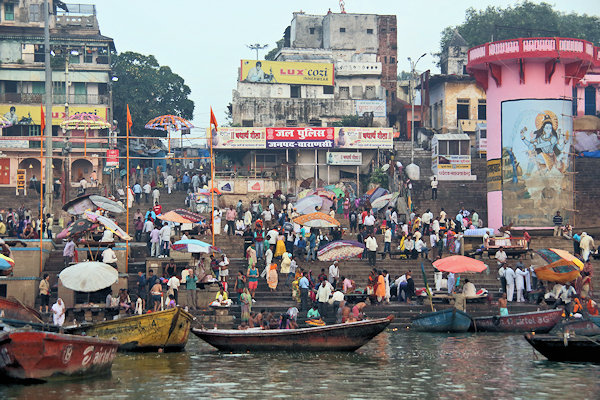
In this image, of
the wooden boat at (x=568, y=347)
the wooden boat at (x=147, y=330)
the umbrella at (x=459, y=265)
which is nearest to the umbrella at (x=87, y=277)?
the wooden boat at (x=147, y=330)

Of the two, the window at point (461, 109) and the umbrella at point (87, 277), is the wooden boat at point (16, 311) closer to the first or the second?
the umbrella at point (87, 277)

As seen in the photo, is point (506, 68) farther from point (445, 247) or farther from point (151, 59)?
point (151, 59)

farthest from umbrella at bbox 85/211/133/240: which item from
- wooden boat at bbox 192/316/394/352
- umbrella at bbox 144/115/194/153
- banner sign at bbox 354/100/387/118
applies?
banner sign at bbox 354/100/387/118

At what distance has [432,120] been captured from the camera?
62.5 m

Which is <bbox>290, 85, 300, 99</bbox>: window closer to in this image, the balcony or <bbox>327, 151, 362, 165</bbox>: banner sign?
<bbox>327, 151, 362, 165</bbox>: banner sign

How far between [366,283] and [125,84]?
125 feet

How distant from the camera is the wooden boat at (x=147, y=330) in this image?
23875mm

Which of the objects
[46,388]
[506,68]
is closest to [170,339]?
[46,388]

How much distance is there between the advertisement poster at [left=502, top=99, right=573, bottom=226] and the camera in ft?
135

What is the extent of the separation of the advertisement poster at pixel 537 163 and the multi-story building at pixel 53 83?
25.3 meters

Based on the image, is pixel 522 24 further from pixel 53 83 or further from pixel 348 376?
pixel 348 376

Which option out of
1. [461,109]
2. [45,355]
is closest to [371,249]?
[45,355]

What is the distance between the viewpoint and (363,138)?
5447 centimetres

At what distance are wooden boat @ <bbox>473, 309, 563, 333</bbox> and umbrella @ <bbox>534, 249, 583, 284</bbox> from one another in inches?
127
